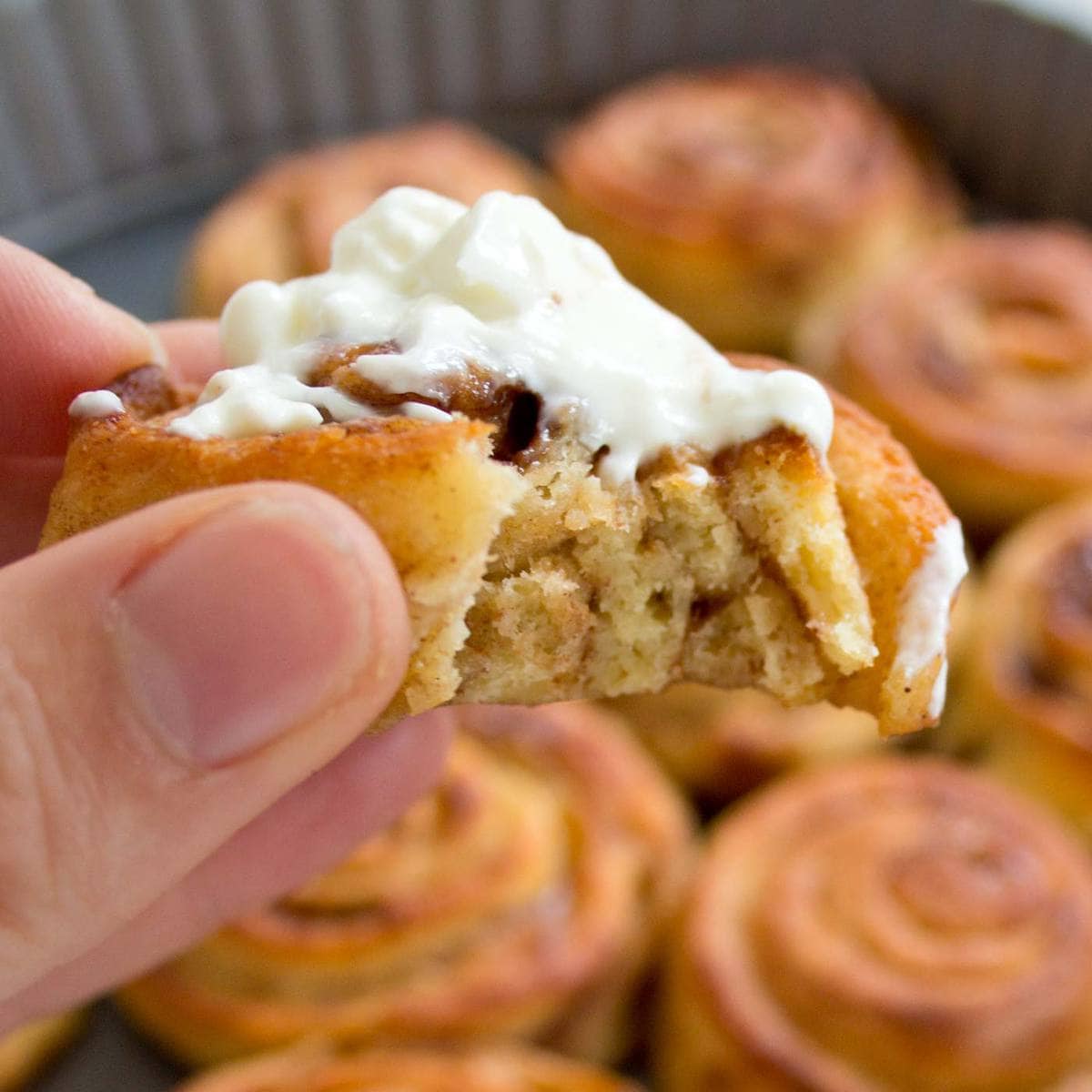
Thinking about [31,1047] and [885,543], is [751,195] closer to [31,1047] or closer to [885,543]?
[885,543]

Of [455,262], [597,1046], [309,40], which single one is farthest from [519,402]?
[309,40]

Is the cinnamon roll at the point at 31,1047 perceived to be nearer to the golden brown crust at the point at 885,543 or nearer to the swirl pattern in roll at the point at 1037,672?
the golden brown crust at the point at 885,543

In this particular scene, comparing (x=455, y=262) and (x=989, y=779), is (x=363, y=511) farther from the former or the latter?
(x=989, y=779)

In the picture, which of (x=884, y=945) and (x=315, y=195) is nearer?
(x=884, y=945)

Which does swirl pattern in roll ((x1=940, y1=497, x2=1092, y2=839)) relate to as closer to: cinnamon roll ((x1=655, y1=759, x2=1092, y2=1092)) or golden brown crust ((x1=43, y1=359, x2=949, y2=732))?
cinnamon roll ((x1=655, y1=759, x2=1092, y2=1092))

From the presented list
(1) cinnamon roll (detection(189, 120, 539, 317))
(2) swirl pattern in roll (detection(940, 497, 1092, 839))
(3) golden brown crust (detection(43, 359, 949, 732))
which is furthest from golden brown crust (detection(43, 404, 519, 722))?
(1) cinnamon roll (detection(189, 120, 539, 317))

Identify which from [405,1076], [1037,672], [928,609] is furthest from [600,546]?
[1037,672]
